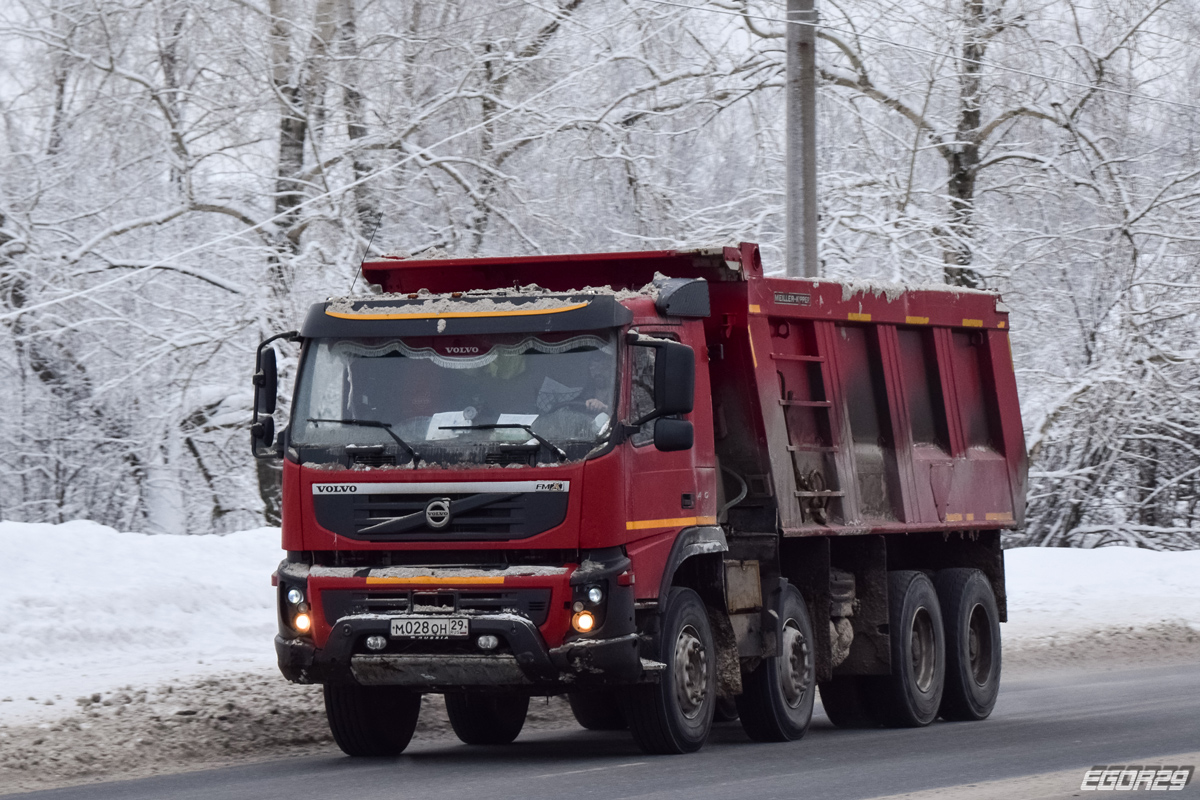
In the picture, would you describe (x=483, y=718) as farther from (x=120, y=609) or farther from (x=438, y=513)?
(x=120, y=609)

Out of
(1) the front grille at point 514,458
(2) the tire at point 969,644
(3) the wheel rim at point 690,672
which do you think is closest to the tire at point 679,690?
(3) the wheel rim at point 690,672

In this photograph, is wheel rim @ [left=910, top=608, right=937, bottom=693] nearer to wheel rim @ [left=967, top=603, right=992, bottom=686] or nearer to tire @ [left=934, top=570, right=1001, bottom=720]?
tire @ [left=934, top=570, right=1001, bottom=720]

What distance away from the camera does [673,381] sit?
9.06 metres

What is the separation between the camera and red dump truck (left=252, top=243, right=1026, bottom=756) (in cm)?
898

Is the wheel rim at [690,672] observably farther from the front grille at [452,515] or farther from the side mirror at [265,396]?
the side mirror at [265,396]

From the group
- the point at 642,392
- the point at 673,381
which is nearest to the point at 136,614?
the point at 642,392

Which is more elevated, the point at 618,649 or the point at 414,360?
the point at 414,360

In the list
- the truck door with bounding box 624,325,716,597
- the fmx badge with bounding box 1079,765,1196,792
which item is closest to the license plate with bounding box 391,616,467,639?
the truck door with bounding box 624,325,716,597

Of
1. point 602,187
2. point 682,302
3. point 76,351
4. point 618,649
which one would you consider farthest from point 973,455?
point 76,351

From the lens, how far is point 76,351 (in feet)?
60.8

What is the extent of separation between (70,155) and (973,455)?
10292 mm

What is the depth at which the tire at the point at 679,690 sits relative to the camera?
9.46 meters

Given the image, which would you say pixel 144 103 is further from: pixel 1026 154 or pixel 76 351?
pixel 1026 154

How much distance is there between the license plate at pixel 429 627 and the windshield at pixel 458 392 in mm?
810
